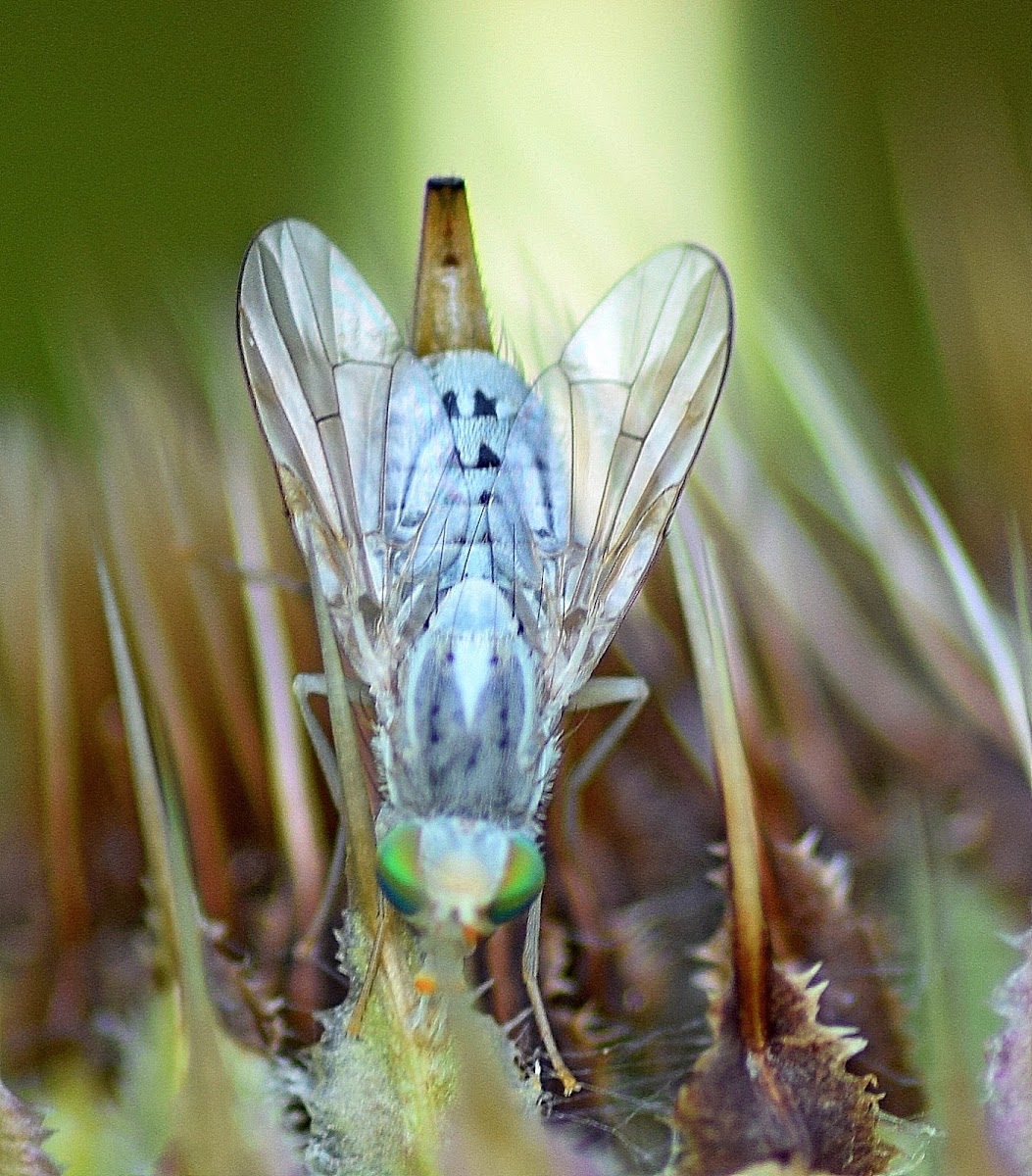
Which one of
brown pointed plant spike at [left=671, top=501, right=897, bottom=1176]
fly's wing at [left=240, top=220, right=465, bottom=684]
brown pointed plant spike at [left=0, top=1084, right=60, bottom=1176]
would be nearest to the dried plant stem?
brown pointed plant spike at [left=671, top=501, right=897, bottom=1176]

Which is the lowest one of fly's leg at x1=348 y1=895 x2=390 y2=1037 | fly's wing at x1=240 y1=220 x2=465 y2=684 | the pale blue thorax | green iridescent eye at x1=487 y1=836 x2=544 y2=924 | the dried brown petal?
the dried brown petal

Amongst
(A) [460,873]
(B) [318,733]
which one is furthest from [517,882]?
(B) [318,733]

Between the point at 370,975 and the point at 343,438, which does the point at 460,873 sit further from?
the point at 343,438

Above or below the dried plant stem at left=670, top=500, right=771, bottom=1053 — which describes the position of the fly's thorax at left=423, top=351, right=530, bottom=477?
above

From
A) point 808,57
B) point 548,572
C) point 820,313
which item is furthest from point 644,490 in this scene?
point 808,57

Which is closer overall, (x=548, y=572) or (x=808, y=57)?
(x=548, y=572)

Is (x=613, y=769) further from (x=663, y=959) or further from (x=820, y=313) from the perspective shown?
(x=820, y=313)

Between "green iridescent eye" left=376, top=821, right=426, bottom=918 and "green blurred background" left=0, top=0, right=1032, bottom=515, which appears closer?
"green iridescent eye" left=376, top=821, right=426, bottom=918

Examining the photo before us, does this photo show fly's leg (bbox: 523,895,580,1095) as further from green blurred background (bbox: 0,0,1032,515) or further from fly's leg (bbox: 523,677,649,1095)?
green blurred background (bbox: 0,0,1032,515)

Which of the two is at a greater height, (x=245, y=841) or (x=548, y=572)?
(x=548, y=572)
